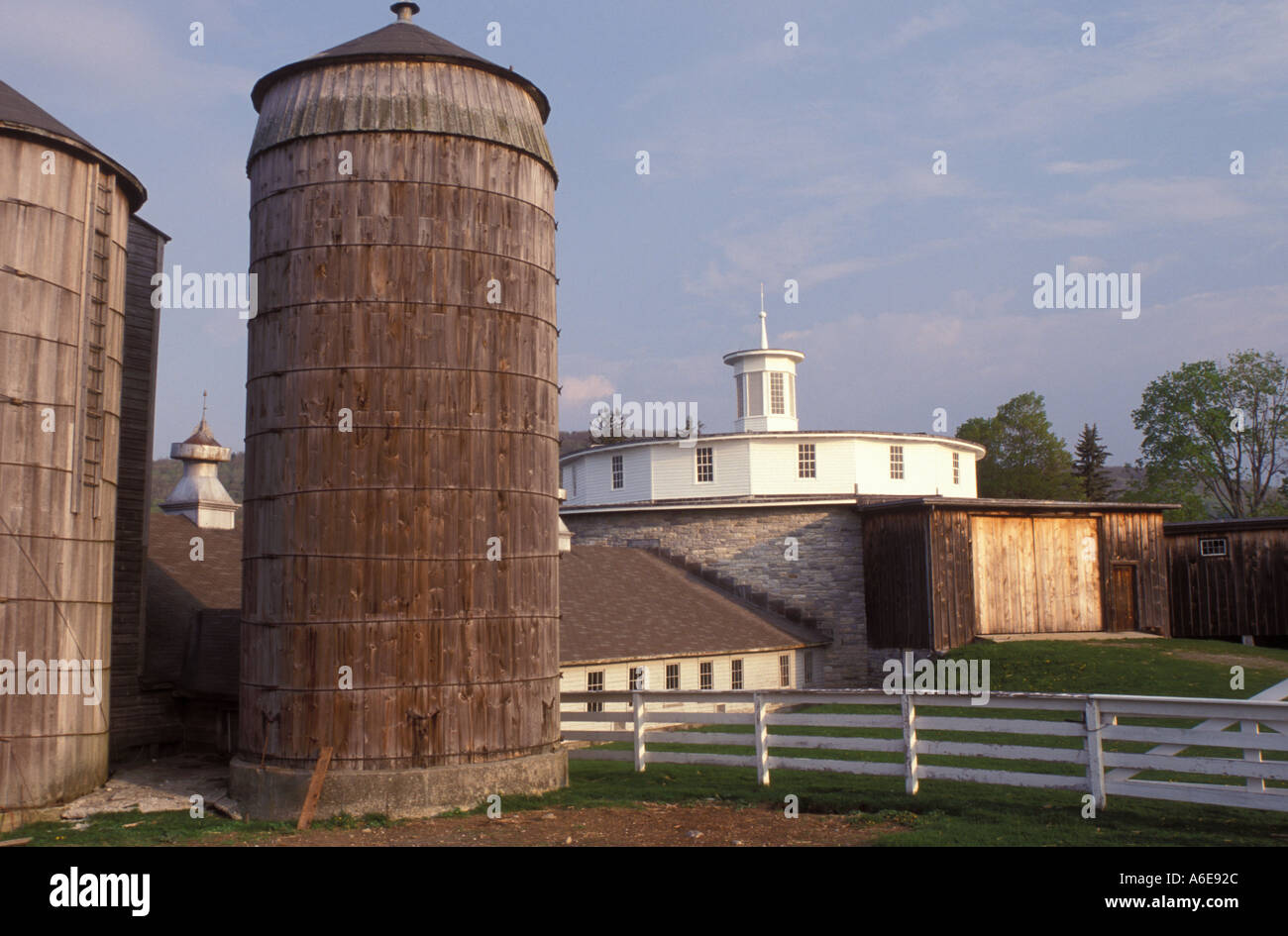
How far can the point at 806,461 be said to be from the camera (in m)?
41.1

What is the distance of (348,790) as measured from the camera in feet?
44.8

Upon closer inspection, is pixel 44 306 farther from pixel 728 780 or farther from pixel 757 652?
pixel 757 652

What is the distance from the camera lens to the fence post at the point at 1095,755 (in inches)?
450

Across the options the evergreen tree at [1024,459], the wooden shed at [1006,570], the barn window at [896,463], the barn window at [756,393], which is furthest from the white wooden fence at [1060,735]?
the evergreen tree at [1024,459]

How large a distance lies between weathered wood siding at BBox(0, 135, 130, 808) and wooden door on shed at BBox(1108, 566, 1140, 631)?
91.2 ft

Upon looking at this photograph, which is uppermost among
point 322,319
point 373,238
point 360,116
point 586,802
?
point 360,116

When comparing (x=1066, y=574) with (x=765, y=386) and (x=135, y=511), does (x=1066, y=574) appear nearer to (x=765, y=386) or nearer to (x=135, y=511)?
(x=765, y=386)

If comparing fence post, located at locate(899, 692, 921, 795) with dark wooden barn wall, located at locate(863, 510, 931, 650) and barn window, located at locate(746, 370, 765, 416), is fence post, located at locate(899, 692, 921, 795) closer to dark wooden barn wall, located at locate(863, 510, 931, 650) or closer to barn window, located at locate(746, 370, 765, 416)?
dark wooden barn wall, located at locate(863, 510, 931, 650)

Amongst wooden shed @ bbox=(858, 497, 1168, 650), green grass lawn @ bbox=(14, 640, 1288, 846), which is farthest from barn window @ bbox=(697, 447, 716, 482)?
green grass lawn @ bbox=(14, 640, 1288, 846)

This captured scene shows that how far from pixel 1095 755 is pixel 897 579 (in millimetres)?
19992

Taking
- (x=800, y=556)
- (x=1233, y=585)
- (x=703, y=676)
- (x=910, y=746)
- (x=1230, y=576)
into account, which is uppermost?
(x=800, y=556)

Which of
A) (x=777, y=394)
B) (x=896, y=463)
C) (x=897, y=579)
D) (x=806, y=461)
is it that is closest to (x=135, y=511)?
(x=897, y=579)
